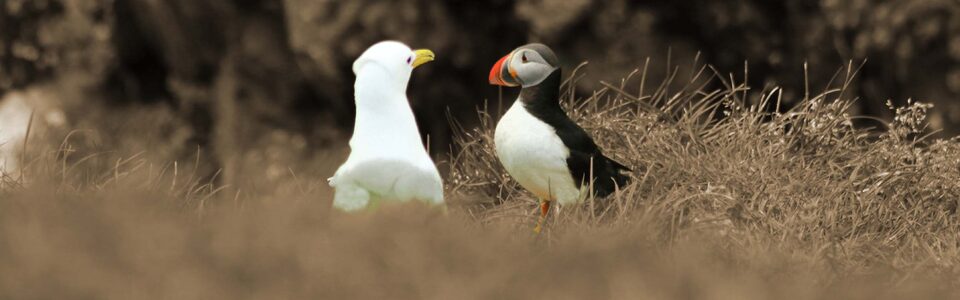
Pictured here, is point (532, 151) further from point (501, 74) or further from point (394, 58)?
point (394, 58)

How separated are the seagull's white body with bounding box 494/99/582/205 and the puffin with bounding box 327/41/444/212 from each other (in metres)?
0.36

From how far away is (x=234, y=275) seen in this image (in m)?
2.15

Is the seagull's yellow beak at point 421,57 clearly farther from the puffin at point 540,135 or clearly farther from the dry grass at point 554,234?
the dry grass at point 554,234

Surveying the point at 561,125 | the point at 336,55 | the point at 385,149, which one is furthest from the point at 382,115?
the point at 336,55

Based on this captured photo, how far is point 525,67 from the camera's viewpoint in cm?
362

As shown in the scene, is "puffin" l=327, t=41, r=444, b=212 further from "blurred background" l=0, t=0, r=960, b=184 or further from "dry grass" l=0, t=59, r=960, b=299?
"blurred background" l=0, t=0, r=960, b=184

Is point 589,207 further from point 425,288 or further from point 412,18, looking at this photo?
point 412,18

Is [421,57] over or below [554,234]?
over

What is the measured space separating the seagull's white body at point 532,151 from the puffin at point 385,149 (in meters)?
0.36

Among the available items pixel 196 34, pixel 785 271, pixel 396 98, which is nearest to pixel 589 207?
pixel 396 98

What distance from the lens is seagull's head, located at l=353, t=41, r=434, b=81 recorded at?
3.32 metres

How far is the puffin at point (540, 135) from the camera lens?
3586 millimetres

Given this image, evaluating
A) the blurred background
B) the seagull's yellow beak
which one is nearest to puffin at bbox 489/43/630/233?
the seagull's yellow beak

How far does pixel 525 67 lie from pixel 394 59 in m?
0.44
